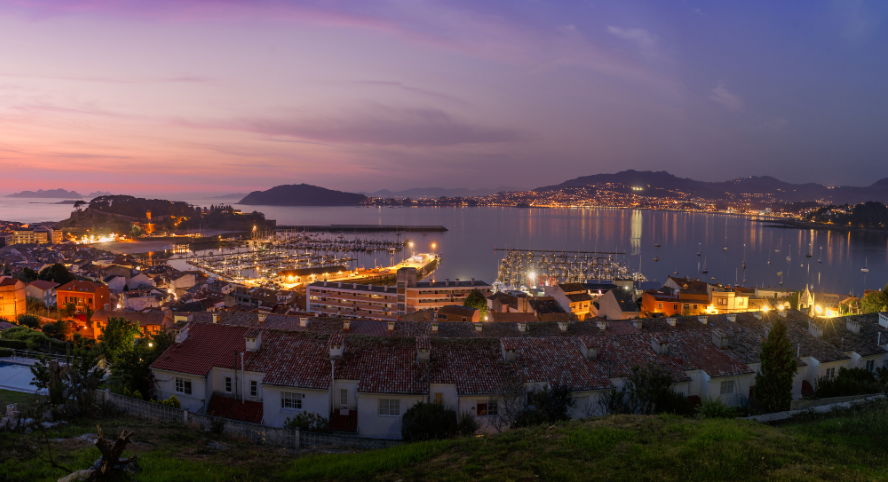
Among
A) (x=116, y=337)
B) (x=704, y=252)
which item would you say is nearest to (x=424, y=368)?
(x=116, y=337)

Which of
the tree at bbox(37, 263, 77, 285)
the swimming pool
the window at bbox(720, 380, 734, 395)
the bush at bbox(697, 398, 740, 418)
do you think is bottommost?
the tree at bbox(37, 263, 77, 285)

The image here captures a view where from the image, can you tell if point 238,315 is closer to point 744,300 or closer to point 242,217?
point 744,300

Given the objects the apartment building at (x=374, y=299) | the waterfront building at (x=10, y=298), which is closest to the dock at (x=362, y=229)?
the apartment building at (x=374, y=299)

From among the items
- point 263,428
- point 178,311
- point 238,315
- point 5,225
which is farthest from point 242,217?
point 263,428

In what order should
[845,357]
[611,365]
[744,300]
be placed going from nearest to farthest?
1. [611,365]
2. [845,357]
3. [744,300]

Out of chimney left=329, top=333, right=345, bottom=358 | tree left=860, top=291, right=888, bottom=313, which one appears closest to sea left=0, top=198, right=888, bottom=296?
tree left=860, top=291, right=888, bottom=313

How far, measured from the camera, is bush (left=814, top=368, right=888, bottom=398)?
447 inches

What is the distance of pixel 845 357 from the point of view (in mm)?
13023

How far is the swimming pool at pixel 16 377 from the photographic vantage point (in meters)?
11.1

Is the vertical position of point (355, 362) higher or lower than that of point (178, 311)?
higher

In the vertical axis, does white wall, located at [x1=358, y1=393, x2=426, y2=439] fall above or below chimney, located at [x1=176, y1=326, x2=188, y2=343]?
below

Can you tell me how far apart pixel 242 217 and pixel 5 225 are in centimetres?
5435

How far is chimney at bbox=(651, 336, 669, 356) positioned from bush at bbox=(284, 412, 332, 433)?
828 centimetres

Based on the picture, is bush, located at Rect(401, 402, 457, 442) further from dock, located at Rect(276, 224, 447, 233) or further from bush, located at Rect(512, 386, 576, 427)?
dock, located at Rect(276, 224, 447, 233)
